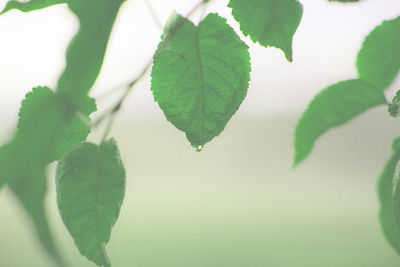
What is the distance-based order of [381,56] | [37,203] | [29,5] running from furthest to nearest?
[381,56]
[29,5]
[37,203]

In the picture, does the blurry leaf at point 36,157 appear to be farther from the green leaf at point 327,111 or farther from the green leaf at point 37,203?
the green leaf at point 327,111

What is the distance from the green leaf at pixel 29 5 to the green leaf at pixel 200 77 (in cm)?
7

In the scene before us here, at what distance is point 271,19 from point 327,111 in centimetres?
17

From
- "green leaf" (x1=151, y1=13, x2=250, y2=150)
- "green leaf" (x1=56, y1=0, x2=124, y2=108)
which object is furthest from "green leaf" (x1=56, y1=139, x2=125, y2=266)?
"green leaf" (x1=56, y1=0, x2=124, y2=108)

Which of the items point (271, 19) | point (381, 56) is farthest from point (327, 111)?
point (271, 19)

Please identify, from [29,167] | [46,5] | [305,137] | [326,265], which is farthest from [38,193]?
[326,265]

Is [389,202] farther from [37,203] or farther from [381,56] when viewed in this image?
[37,203]

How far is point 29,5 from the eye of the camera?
11.4 inches

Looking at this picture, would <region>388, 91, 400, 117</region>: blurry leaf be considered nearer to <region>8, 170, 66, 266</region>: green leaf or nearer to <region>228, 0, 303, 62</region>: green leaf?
<region>228, 0, 303, 62</region>: green leaf

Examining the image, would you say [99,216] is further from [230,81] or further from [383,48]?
[383,48]

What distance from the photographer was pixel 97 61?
6.1 inches

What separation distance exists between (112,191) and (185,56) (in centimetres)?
10

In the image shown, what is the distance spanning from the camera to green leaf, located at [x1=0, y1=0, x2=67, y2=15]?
0.28m

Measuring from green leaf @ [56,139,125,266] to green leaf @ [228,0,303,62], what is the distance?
129mm
